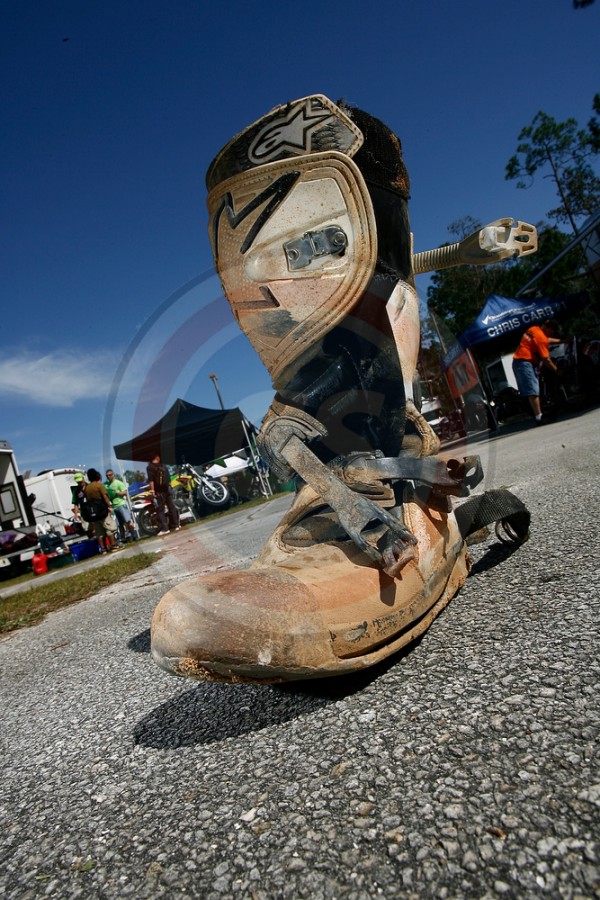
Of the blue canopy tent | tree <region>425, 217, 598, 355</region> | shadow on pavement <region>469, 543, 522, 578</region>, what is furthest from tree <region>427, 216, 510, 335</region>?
shadow on pavement <region>469, 543, 522, 578</region>

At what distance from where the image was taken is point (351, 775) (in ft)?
2.14

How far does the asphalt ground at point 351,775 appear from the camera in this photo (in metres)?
0.50

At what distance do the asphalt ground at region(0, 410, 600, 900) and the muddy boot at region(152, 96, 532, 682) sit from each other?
115 millimetres

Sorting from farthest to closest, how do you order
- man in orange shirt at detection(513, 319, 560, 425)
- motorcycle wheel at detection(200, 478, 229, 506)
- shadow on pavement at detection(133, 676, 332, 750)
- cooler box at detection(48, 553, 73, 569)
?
motorcycle wheel at detection(200, 478, 229, 506) < cooler box at detection(48, 553, 73, 569) < man in orange shirt at detection(513, 319, 560, 425) < shadow on pavement at detection(133, 676, 332, 750)

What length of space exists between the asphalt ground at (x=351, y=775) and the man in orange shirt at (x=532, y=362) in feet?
23.0

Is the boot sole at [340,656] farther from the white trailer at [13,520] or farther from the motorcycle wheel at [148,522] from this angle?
the motorcycle wheel at [148,522]

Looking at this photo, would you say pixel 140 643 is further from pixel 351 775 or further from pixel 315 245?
pixel 315 245

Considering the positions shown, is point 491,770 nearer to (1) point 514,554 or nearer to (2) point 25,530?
(1) point 514,554

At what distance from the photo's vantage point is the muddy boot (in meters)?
0.78

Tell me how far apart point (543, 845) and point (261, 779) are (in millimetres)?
361

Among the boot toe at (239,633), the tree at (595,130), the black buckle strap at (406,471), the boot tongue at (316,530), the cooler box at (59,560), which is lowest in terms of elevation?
the cooler box at (59,560)

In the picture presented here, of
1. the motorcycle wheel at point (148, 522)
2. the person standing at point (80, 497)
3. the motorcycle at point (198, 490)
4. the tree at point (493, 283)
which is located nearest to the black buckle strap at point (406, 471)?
the person standing at point (80, 497)

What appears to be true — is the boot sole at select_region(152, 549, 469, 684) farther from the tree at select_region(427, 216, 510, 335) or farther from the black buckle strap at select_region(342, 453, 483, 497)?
the tree at select_region(427, 216, 510, 335)

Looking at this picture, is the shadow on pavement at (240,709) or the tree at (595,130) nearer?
the shadow on pavement at (240,709)
